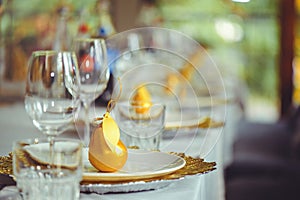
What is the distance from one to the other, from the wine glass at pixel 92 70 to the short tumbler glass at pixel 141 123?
0.16 metres

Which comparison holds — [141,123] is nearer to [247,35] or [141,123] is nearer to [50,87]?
[50,87]

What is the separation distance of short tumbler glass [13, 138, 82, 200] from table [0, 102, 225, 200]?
0.09 m

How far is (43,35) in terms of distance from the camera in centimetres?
457

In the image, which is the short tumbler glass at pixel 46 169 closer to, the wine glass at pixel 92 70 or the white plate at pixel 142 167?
the white plate at pixel 142 167

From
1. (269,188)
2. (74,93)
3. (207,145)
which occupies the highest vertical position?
(74,93)

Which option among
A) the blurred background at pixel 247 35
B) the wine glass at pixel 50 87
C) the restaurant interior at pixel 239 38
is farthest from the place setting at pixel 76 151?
the blurred background at pixel 247 35

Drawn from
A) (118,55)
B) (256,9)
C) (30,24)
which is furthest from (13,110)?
(256,9)

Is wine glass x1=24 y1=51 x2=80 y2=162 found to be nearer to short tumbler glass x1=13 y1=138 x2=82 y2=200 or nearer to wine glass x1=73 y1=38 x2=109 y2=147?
short tumbler glass x1=13 y1=138 x2=82 y2=200

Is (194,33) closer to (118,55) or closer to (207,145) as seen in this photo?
(118,55)

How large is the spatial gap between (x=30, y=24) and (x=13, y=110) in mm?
3126

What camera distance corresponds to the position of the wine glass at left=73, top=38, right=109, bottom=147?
1496mm

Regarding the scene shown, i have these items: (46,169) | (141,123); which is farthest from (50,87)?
(141,123)

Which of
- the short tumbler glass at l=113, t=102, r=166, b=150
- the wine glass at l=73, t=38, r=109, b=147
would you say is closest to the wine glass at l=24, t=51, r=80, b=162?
the short tumbler glass at l=113, t=102, r=166, b=150

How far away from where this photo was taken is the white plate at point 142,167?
1012 millimetres
